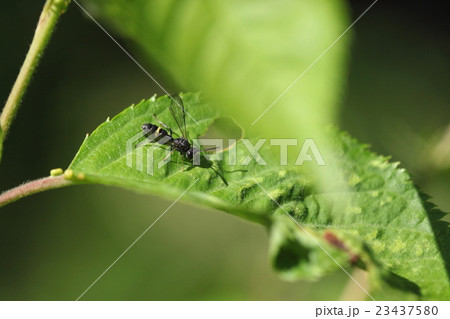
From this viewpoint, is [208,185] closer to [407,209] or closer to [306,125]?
[407,209]

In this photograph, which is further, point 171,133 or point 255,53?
point 171,133

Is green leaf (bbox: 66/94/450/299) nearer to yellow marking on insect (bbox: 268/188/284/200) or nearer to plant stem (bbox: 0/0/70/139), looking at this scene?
yellow marking on insect (bbox: 268/188/284/200)

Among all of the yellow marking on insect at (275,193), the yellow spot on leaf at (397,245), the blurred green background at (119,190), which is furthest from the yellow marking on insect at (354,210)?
the blurred green background at (119,190)

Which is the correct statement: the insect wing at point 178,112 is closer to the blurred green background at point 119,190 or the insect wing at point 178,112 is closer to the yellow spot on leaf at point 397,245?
the yellow spot on leaf at point 397,245

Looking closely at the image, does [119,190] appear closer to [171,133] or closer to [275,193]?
[171,133]

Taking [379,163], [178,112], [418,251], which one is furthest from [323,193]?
[178,112]

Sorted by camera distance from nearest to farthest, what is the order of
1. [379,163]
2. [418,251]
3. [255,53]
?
[255,53]
[418,251]
[379,163]

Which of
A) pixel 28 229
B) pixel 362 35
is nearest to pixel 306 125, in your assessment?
pixel 362 35
